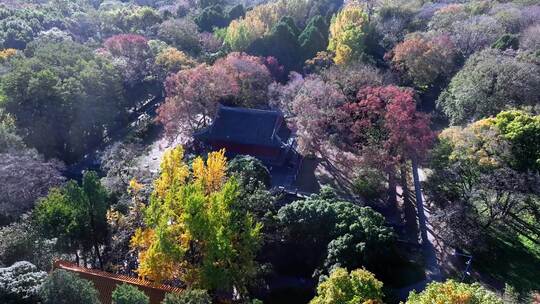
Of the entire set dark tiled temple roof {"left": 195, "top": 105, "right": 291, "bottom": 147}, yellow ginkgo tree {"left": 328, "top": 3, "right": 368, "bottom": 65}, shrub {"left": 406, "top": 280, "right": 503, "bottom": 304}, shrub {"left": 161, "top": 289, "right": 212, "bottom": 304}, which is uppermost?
yellow ginkgo tree {"left": 328, "top": 3, "right": 368, "bottom": 65}

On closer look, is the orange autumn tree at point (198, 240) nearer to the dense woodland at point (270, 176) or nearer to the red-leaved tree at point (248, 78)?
the dense woodland at point (270, 176)

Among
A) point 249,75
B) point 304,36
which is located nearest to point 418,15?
point 304,36

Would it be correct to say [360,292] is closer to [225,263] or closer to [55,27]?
[225,263]

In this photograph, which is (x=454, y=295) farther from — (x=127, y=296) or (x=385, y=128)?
(x=385, y=128)

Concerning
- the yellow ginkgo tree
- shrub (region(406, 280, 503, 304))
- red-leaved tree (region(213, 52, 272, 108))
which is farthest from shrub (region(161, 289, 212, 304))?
the yellow ginkgo tree

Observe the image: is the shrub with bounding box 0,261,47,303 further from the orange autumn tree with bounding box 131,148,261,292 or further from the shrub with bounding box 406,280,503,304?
the shrub with bounding box 406,280,503,304

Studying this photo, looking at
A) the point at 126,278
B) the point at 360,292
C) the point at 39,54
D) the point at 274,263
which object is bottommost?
the point at 274,263

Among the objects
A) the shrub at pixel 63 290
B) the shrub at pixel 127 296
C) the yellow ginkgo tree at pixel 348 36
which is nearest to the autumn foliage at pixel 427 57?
the yellow ginkgo tree at pixel 348 36
